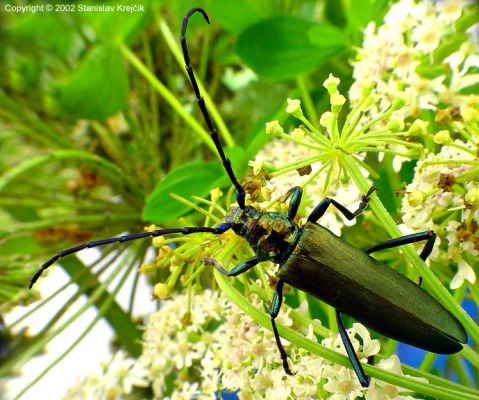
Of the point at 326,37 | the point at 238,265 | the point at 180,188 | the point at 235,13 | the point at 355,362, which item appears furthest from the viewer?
the point at 235,13

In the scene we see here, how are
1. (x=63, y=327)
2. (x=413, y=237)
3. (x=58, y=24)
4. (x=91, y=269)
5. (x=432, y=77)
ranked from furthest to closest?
(x=58, y=24) → (x=91, y=269) → (x=63, y=327) → (x=432, y=77) → (x=413, y=237)

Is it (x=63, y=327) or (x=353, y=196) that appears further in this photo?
(x=63, y=327)

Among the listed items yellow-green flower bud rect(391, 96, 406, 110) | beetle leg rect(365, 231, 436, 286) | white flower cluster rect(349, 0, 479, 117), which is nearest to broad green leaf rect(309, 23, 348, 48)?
white flower cluster rect(349, 0, 479, 117)

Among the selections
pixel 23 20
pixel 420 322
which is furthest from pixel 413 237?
pixel 23 20

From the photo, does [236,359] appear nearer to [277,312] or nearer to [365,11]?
[277,312]

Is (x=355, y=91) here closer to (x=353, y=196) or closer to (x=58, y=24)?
(x=353, y=196)

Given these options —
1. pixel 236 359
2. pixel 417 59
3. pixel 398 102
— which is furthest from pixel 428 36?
pixel 236 359
